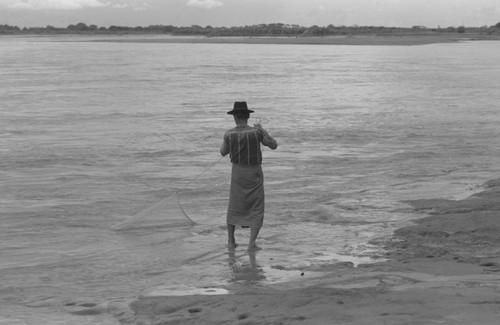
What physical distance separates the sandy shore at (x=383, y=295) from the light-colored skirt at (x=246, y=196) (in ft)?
3.50

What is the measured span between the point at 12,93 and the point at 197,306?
28.0m

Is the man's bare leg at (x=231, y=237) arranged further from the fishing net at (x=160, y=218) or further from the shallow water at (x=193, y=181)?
the fishing net at (x=160, y=218)

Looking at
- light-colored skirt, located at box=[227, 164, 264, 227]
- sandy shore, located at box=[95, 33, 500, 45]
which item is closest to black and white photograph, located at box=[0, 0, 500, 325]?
light-colored skirt, located at box=[227, 164, 264, 227]

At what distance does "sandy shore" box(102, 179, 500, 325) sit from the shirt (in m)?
1.34

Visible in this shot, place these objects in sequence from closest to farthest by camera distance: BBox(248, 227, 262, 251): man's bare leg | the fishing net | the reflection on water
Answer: the reflection on water < BBox(248, 227, 262, 251): man's bare leg < the fishing net

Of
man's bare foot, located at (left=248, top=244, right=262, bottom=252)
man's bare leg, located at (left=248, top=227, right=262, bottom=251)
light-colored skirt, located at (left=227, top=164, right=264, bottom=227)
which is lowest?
man's bare foot, located at (left=248, top=244, right=262, bottom=252)

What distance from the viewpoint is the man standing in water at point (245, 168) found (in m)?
8.94

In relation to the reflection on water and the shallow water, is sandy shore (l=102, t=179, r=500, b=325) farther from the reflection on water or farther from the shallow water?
the shallow water

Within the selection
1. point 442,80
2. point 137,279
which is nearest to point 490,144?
point 137,279

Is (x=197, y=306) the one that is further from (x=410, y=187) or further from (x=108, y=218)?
(x=410, y=187)

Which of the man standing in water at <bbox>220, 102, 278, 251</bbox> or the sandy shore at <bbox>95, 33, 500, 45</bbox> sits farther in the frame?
the sandy shore at <bbox>95, 33, 500, 45</bbox>

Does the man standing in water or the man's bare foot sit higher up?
the man standing in water

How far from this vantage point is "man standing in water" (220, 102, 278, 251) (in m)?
8.94

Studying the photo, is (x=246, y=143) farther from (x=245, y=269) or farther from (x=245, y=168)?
(x=245, y=269)
